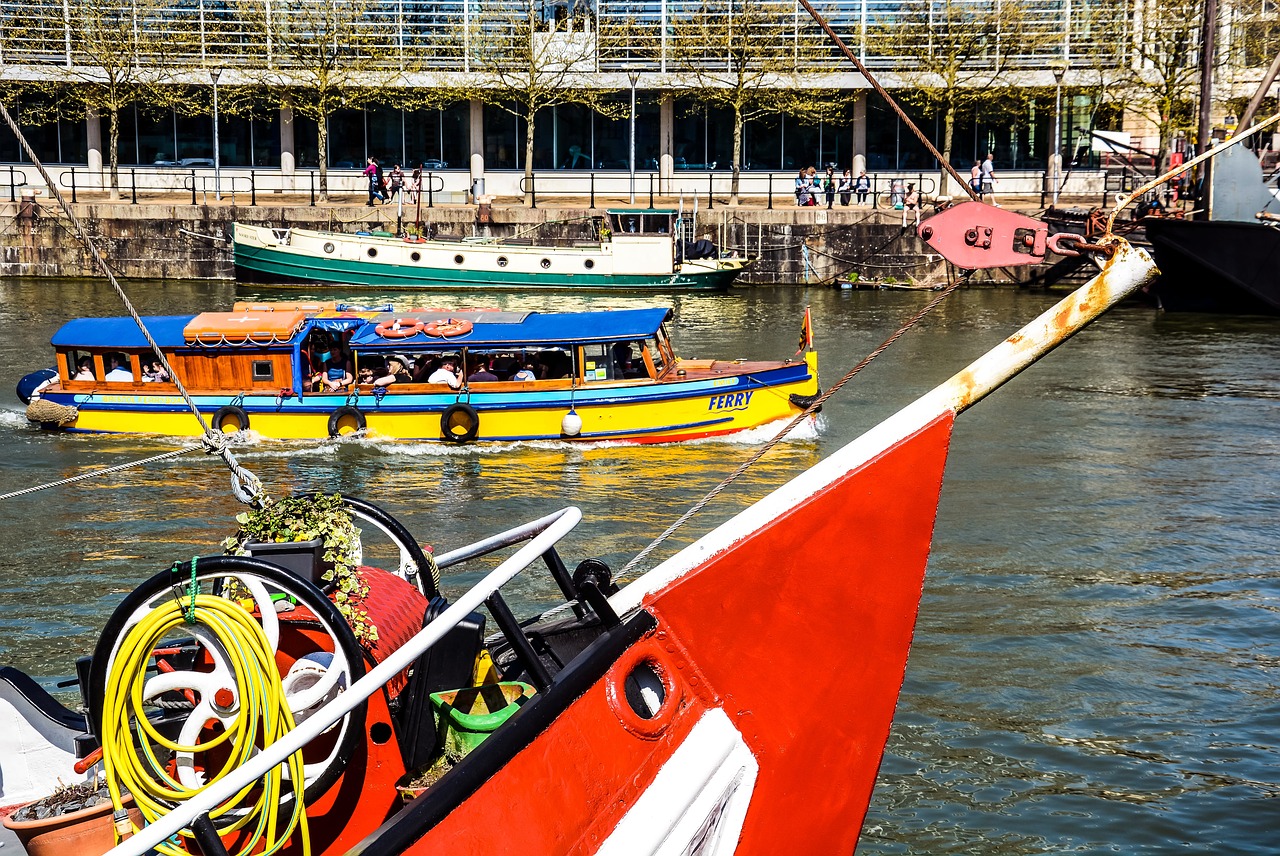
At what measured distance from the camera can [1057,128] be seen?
4772 centimetres

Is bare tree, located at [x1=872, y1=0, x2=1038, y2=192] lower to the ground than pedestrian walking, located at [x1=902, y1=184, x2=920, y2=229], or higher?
higher

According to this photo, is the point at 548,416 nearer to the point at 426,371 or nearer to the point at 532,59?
the point at 426,371

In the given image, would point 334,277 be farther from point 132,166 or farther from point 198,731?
point 198,731

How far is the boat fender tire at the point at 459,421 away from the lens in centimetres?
1981

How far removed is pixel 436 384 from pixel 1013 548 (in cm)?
878

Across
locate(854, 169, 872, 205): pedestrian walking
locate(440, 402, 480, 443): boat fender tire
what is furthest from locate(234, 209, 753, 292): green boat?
locate(440, 402, 480, 443): boat fender tire

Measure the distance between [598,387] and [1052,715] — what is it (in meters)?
10.3

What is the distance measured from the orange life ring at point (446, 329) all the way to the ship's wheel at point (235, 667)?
46.8 feet

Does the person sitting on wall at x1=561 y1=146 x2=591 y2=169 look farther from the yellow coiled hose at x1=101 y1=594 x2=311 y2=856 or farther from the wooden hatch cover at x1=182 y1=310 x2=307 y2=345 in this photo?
the yellow coiled hose at x1=101 y1=594 x2=311 y2=856

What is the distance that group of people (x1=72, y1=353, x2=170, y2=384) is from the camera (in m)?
20.7

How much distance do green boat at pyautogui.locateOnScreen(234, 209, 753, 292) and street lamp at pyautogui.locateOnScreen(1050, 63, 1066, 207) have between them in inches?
588

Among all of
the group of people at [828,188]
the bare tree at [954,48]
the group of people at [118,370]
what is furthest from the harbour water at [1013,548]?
the bare tree at [954,48]

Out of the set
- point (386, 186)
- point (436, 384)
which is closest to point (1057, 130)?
point (386, 186)

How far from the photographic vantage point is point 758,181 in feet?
164
